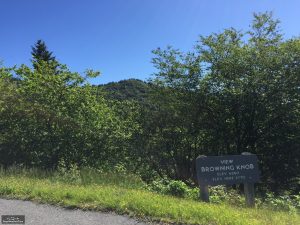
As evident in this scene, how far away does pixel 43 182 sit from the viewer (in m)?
10.1

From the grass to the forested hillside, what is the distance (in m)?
5.79

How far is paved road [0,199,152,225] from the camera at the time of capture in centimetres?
688

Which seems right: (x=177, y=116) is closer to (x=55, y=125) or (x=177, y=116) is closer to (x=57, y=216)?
(x=55, y=125)

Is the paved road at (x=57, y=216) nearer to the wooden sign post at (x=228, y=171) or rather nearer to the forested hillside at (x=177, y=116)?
the wooden sign post at (x=228, y=171)

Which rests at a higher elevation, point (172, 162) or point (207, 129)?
point (207, 129)

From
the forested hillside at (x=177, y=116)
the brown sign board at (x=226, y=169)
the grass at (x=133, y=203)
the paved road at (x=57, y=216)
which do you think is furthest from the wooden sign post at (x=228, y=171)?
the forested hillside at (x=177, y=116)

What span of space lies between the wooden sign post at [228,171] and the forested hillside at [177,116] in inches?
245

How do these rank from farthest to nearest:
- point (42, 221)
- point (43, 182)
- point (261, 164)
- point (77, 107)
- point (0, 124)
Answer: point (261, 164) < point (77, 107) < point (0, 124) < point (43, 182) < point (42, 221)

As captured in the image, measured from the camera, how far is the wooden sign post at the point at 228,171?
30.6ft

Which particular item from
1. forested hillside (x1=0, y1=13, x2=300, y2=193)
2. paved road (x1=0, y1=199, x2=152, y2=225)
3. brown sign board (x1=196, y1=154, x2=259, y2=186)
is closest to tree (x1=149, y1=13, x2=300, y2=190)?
forested hillside (x1=0, y1=13, x2=300, y2=193)

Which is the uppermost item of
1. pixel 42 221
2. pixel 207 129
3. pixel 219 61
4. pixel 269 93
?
pixel 219 61

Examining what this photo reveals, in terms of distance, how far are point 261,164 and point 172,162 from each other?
370 centimetres

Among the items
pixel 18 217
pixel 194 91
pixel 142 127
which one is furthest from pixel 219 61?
pixel 18 217

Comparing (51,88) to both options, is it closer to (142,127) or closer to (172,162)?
(142,127)
